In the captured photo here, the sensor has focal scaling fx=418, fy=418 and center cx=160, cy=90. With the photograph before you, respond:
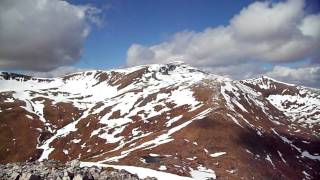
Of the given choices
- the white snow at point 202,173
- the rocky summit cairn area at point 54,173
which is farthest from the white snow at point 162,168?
the rocky summit cairn area at point 54,173

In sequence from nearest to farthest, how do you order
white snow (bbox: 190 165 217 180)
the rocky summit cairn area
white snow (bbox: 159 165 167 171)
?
the rocky summit cairn area < white snow (bbox: 159 165 167 171) < white snow (bbox: 190 165 217 180)

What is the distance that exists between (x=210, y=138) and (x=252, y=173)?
112ft

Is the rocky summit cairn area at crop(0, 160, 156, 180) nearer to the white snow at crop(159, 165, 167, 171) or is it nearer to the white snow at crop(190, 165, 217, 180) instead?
the white snow at crop(159, 165, 167, 171)

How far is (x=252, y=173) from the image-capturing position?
5108 inches

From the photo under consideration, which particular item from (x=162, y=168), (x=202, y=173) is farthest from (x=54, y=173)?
(x=202, y=173)

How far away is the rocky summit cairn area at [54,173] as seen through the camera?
53062 millimetres

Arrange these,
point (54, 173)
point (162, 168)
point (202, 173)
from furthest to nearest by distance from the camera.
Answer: point (202, 173) < point (162, 168) < point (54, 173)

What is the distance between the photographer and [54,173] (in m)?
54.7

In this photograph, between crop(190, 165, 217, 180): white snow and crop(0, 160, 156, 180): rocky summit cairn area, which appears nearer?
crop(0, 160, 156, 180): rocky summit cairn area

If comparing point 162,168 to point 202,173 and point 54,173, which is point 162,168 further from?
point 54,173

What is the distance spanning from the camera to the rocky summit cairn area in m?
53.1

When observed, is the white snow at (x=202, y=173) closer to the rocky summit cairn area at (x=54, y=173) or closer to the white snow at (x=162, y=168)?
the white snow at (x=162, y=168)

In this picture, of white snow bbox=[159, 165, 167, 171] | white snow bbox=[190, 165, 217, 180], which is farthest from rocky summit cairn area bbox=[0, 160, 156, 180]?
white snow bbox=[190, 165, 217, 180]

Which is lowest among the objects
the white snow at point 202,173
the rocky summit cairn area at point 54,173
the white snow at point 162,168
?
the white snow at point 202,173
